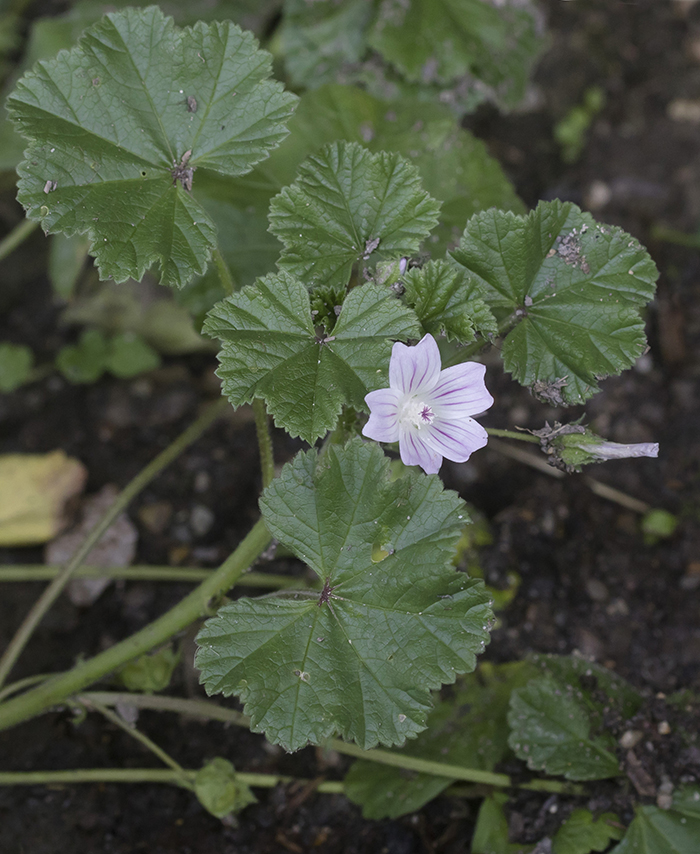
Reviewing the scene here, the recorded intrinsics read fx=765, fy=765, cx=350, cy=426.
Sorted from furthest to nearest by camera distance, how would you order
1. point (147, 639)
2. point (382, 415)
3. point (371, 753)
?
point (371, 753), point (147, 639), point (382, 415)

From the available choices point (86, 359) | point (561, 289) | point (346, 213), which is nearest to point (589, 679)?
point (561, 289)

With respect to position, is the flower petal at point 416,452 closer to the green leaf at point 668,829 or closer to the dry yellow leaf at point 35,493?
the green leaf at point 668,829

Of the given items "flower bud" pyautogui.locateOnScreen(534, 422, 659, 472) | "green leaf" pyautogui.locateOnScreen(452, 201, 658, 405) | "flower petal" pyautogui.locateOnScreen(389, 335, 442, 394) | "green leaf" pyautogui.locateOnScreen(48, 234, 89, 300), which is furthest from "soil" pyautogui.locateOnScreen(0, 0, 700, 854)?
"flower petal" pyautogui.locateOnScreen(389, 335, 442, 394)

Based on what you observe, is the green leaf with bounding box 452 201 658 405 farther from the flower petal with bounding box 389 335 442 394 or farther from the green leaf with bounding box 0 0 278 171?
the green leaf with bounding box 0 0 278 171

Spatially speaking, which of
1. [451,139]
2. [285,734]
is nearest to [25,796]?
[285,734]

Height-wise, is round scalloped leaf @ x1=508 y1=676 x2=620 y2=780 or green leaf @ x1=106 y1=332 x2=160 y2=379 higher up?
green leaf @ x1=106 y1=332 x2=160 y2=379

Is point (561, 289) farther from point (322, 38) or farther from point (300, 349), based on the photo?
point (322, 38)
